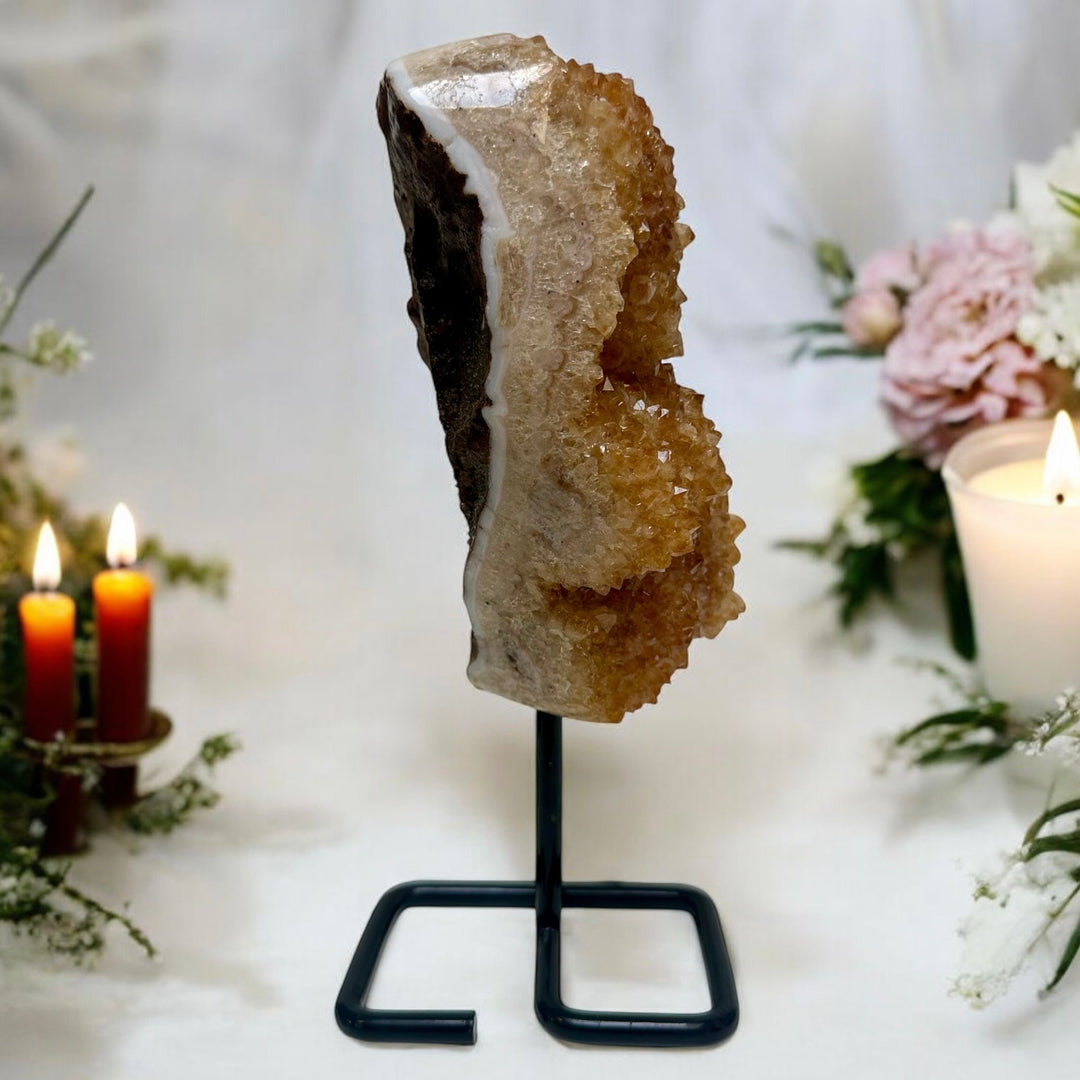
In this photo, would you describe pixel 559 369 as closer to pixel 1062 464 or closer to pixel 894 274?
pixel 1062 464

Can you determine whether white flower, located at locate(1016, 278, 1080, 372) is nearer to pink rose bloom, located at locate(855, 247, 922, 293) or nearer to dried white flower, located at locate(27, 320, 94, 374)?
pink rose bloom, located at locate(855, 247, 922, 293)

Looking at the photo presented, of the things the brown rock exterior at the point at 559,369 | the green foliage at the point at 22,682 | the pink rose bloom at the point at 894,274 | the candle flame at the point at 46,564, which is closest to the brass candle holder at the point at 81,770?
the green foliage at the point at 22,682

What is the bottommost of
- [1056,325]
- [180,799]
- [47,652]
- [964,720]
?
[180,799]

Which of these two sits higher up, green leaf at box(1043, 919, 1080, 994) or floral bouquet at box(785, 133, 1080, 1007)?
floral bouquet at box(785, 133, 1080, 1007)

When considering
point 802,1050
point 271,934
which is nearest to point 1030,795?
point 802,1050

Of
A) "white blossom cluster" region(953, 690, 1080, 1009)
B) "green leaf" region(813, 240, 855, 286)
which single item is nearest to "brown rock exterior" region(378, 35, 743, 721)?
"white blossom cluster" region(953, 690, 1080, 1009)

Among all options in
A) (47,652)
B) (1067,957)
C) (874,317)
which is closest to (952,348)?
(874,317)

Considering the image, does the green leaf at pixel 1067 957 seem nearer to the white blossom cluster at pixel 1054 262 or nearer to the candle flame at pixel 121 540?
the white blossom cluster at pixel 1054 262
